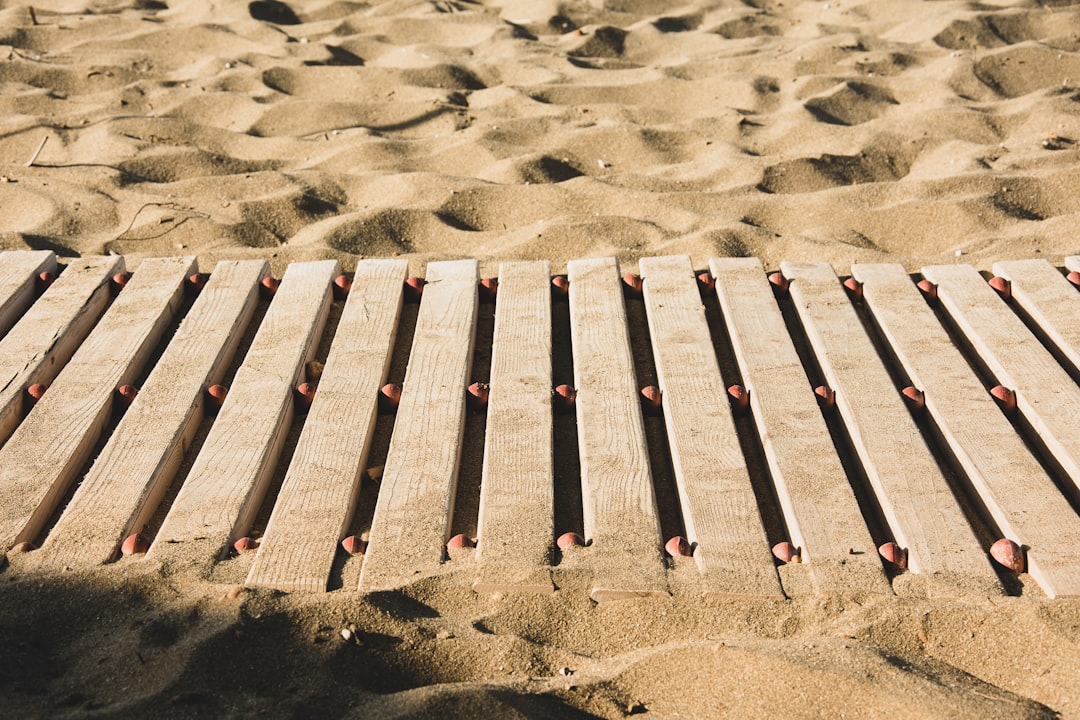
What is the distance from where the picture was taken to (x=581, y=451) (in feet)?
8.41

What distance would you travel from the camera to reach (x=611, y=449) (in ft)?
8.38

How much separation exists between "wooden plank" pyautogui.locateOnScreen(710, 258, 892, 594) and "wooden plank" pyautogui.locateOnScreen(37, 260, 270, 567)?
141 cm

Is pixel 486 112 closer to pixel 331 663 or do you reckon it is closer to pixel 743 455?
pixel 743 455

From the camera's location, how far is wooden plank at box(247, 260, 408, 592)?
2223 millimetres

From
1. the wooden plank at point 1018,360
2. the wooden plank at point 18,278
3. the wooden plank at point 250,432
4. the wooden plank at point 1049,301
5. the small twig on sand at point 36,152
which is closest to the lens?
the wooden plank at point 250,432

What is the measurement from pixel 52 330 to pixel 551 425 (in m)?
1.51

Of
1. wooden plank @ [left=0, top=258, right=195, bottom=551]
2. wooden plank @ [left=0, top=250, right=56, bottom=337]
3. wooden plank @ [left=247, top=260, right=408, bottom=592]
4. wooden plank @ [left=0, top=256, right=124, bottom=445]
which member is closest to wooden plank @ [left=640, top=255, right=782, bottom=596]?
wooden plank @ [left=247, top=260, right=408, bottom=592]

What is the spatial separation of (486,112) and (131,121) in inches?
60.8

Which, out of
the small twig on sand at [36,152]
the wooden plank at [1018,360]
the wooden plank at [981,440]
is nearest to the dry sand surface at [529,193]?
the small twig on sand at [36,152]

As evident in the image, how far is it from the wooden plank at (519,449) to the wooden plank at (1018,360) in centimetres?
119

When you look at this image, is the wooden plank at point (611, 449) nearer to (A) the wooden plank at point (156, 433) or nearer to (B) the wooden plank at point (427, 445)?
(B) the wooden plank at point (427, 445)

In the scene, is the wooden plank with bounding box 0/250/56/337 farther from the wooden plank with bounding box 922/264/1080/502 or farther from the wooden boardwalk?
the wooden plank with bounding box 922/264/1080/502

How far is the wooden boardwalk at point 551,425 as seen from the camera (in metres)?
Answer: 2.24

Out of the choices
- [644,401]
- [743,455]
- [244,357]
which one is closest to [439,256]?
[244,357]
